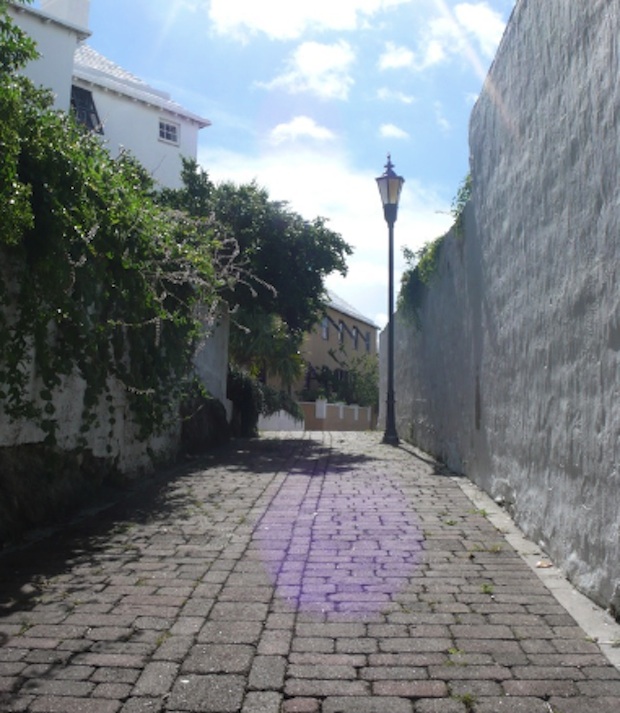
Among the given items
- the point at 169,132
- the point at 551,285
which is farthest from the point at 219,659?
the point at 169,132

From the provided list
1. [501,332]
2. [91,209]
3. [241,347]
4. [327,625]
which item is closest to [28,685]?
[327,625]

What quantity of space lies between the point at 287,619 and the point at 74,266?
367 centimetres

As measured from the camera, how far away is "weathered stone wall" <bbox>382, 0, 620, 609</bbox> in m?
4.50

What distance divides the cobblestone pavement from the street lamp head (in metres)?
8.52

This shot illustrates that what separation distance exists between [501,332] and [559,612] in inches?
131

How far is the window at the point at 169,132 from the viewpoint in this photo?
94.0 ft

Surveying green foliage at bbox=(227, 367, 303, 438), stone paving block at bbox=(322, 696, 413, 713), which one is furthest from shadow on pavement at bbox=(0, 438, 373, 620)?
green foliage at bbox=(227, 367, 303, 438)

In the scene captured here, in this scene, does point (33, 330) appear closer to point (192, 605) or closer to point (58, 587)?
point (58, 587)

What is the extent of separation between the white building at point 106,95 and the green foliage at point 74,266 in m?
15.0

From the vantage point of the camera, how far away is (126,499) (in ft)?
25.8

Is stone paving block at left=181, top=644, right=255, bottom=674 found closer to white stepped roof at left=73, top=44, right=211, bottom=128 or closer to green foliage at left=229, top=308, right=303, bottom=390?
green foliage at left=229, top=308, right=303, bottom=390

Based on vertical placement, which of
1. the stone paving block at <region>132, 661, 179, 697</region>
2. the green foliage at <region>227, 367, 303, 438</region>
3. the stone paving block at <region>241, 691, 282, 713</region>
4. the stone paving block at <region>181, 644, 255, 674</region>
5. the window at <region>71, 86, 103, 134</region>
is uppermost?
the window at <region>71, 86, 103, 134</region>

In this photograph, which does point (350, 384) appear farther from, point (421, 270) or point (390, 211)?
point (421, 270)

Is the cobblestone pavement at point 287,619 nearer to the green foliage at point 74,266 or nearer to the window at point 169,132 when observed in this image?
the green foliage at point 74,266
